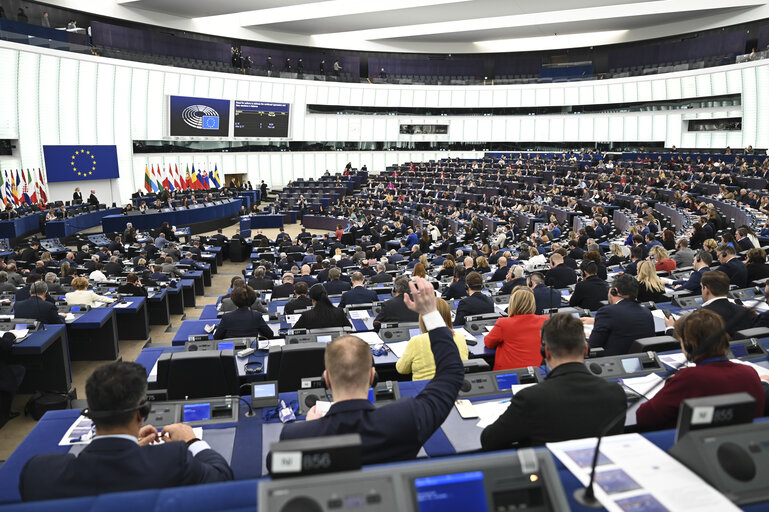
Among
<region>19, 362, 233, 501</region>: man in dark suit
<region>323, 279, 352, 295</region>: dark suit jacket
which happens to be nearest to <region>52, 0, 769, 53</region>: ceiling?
<region>323, 279, 352, 295</region>: dark suit jacket

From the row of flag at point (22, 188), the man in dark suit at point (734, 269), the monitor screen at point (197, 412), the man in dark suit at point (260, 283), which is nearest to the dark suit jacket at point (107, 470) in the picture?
the monitor screen at point (197, 412)

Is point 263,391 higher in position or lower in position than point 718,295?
lower

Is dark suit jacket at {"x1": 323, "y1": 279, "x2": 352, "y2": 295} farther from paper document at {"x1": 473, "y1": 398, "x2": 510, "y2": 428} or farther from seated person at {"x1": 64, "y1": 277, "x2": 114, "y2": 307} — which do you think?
paper document at {"x1": 473, "y1": 398, "x2": 510, "y2": 428}

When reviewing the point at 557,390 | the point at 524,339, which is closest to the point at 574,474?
the point at 557,390

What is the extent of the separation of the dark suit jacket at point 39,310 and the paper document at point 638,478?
21.4 ft

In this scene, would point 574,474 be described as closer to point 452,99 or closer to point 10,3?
point 10,3

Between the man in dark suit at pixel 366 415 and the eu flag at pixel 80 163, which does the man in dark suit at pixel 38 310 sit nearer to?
the man in dark suit at pixel 366 415

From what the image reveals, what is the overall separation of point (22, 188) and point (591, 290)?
2120cm

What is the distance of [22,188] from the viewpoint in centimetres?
2012

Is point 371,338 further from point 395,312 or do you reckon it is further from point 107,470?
point 107,470

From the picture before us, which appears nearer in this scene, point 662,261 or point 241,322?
point 241,322

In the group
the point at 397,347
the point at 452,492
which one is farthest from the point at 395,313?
the point at 452,492

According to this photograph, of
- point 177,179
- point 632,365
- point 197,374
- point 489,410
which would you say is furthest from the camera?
point 177,179

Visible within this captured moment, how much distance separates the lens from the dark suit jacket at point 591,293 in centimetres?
616
